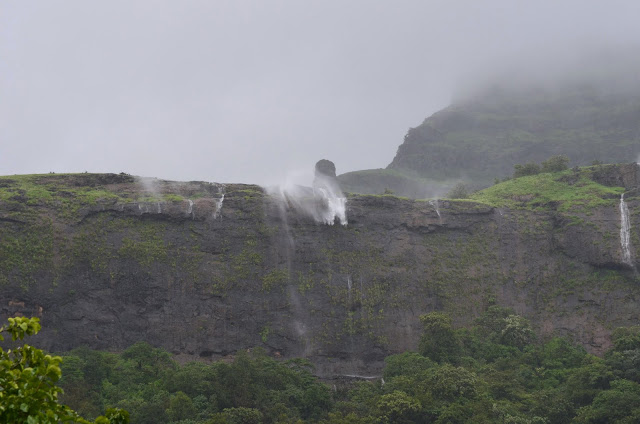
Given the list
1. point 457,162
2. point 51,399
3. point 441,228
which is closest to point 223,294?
point 441,228

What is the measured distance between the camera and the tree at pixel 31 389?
8.37m

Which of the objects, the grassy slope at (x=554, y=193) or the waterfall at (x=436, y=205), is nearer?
the waterfall at (x=436, y=205)

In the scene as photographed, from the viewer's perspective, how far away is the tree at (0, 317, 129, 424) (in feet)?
27.5

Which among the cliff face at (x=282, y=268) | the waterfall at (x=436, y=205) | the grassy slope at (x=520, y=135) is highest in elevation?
the grassy slope at (x=520, y=135)

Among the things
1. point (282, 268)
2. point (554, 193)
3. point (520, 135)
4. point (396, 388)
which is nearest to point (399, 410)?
point (396, 388)

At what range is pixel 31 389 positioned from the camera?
28.6 feet

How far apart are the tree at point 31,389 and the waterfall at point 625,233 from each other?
58.6m

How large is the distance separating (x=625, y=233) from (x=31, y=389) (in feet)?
201

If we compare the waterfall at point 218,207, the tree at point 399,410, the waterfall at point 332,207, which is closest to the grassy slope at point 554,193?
the waterfall at point 332,207

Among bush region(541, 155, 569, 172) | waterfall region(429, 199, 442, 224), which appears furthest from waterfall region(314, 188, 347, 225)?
bush region(541, 155, 569, 172)

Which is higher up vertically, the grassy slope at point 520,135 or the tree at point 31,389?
the grassy slope at point 520,135

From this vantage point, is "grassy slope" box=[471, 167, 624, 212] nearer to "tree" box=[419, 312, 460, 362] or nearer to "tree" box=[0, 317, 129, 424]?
"tree" box=[419, 312, 460, 362]

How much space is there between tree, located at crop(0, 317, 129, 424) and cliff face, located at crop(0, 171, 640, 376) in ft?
151

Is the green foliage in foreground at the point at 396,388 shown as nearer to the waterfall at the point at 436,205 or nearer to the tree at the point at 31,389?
the waterfall at the point at 436,205
